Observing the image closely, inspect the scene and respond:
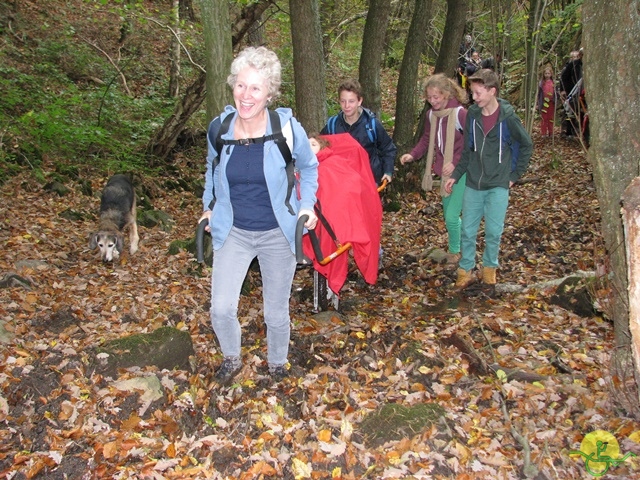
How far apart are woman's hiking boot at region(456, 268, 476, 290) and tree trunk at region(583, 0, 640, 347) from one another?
8.62ft

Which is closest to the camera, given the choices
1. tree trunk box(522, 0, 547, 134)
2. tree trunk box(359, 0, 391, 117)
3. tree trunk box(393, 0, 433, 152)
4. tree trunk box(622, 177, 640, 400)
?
tree trunk box(622, 177, 640, 400)

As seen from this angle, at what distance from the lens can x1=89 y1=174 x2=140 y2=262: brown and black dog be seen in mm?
6785

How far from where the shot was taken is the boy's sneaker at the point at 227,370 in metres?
4.20

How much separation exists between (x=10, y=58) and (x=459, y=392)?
43.4 ft

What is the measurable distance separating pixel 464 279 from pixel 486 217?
837mm

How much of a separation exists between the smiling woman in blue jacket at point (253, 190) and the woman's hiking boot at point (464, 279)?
303 cm

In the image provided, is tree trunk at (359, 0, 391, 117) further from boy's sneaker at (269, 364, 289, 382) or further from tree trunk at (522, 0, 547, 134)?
boy's sneaker at (269, 364, 289, 382)

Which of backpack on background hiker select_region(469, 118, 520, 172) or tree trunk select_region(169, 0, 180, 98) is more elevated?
tree trunk select_region(169, 0, 180, 98)

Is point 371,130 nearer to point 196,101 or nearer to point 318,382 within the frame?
point 318,382

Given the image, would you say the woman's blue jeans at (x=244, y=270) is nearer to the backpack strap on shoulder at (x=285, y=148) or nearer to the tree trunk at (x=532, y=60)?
the backpack strap on shoulder at (x=285, y=148)

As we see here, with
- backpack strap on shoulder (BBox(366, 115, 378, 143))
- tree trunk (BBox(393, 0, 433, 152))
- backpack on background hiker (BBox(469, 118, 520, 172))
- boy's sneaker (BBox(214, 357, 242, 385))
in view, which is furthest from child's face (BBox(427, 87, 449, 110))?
tree trunk (BBox(393, 0, 433, 152))

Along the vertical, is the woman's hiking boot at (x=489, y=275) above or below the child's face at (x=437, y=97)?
below

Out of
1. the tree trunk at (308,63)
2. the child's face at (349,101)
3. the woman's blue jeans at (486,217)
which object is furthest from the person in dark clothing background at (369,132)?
the tree trunk at (308,63)

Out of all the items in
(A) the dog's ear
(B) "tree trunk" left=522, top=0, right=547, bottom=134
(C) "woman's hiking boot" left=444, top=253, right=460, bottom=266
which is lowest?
(C) "woman's hiking boot" left=444, top=253, right=460, bottom=266
